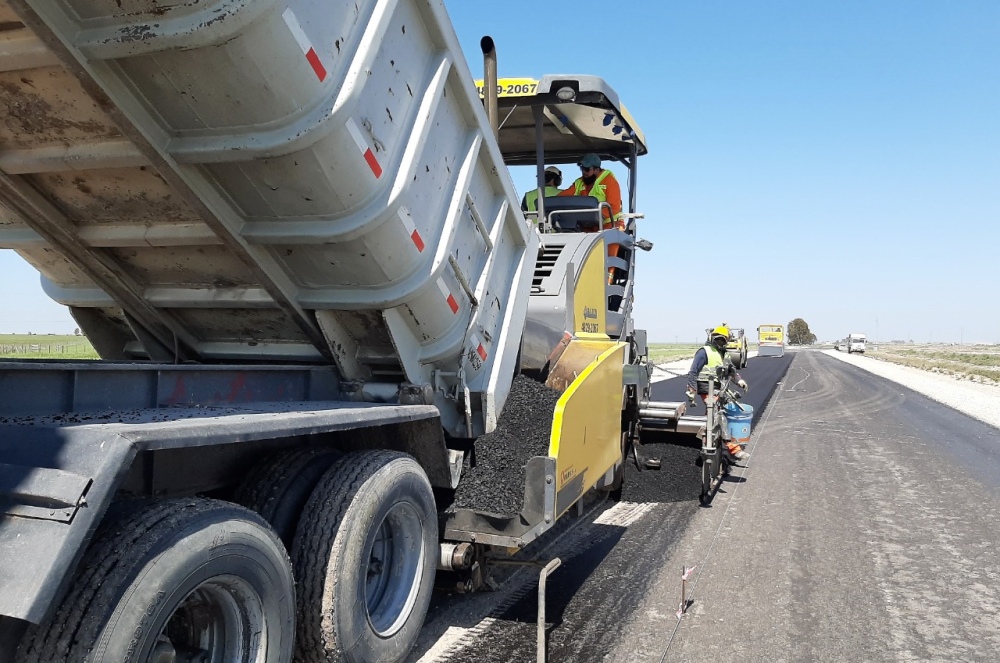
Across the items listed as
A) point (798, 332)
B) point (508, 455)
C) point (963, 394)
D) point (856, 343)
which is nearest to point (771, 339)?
point (856, 343)

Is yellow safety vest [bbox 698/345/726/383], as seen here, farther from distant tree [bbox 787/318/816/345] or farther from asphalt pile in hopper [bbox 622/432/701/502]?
distant tree [bbox 787/318/816/345]

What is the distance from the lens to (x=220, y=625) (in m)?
2.49

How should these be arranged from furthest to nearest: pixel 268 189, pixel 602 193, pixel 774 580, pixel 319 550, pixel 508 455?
1. pixel 602 193
2. pixel 774 580
3. pixel 508 455
4. pixel 268 189
5. pixel 319 550

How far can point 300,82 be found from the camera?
2.69m

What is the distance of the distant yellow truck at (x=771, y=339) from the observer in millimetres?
64000

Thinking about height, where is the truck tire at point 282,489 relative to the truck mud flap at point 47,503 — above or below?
below

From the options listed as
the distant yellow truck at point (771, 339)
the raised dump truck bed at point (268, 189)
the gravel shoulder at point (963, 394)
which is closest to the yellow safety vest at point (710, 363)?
the raised dump truck bed at point (268, 189)

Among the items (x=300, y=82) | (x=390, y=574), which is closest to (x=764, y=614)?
(x=390, y=574)

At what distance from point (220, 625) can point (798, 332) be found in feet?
501

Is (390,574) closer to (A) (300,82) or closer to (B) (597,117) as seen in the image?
(A) (300,82)

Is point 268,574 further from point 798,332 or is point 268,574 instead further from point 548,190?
point 798,332

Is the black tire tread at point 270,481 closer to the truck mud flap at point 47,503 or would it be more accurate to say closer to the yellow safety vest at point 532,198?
the truck mud flap at point 47,503

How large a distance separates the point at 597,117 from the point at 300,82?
4.60 m

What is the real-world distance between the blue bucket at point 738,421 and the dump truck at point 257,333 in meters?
4.74
